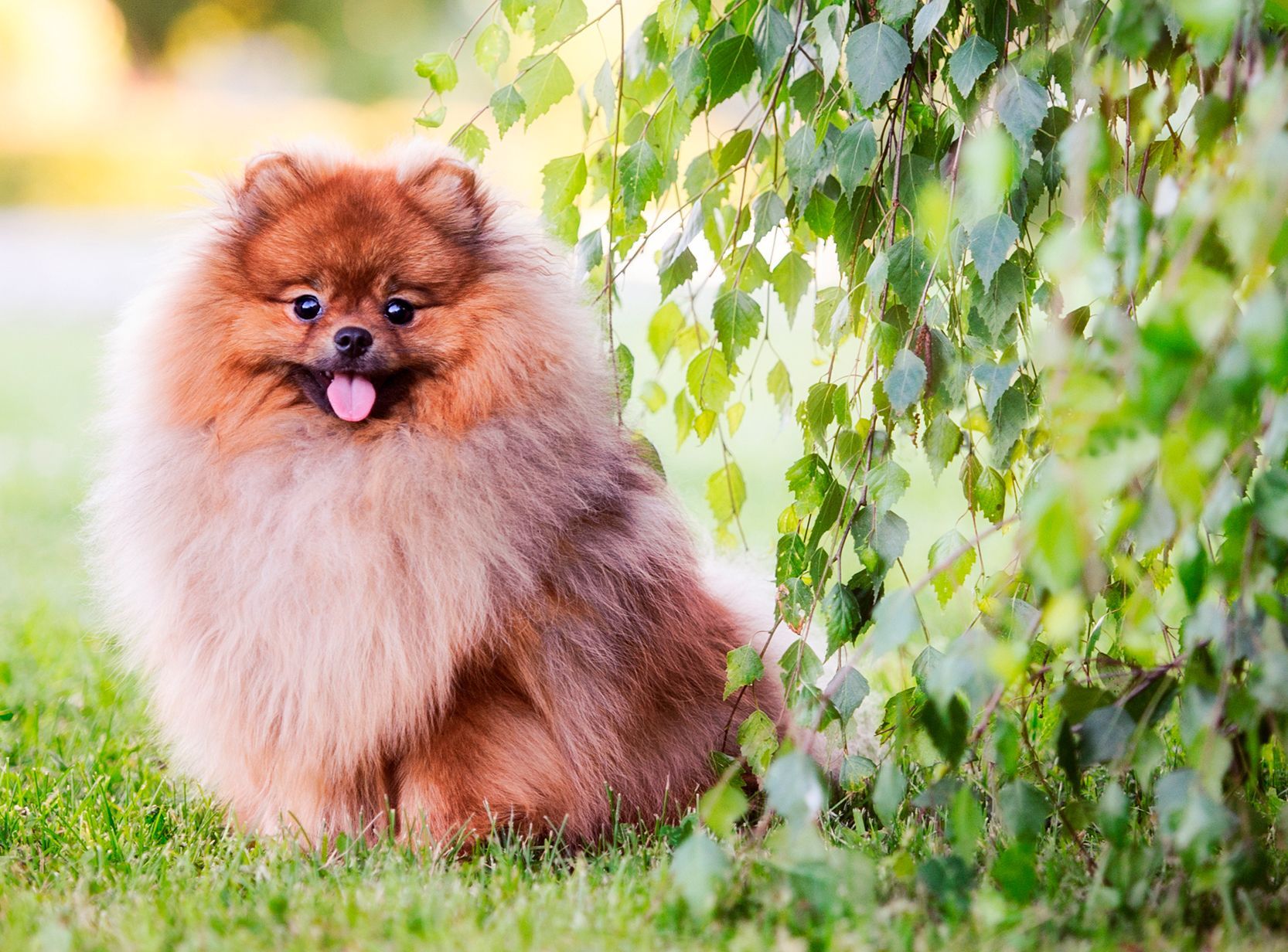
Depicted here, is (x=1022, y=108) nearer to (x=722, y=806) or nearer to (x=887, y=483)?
(x=887, y=483)

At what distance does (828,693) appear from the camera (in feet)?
6.66

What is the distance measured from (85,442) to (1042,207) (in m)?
6.02

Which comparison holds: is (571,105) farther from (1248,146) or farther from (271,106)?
(1248,146)

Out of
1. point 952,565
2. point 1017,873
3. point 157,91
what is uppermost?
point 157,91

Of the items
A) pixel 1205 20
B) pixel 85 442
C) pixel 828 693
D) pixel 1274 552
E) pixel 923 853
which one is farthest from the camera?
pixel 85 442

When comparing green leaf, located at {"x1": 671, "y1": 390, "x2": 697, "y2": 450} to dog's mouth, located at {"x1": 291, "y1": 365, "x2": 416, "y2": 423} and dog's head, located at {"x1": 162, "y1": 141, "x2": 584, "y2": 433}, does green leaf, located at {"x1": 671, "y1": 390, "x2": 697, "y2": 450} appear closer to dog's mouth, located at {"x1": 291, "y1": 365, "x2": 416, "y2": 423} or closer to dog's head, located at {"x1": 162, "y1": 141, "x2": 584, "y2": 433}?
dog's head, located at {"x1": 162, "y1": 141, "x2": 584, "y2": 433}

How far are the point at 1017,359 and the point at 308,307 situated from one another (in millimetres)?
1310

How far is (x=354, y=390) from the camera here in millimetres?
2350

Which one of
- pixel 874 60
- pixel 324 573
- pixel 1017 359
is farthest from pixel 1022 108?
pixel 324 573

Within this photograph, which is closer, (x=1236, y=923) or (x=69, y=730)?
(x=1236, y=923)

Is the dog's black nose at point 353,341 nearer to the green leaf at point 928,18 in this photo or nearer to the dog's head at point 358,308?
the dog's head at point 358,308

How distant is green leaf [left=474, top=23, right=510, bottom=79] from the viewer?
7.45ft

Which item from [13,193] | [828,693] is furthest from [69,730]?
[13,193]

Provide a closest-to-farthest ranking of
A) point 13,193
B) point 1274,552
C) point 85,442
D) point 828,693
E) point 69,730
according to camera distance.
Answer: point 1274,552 < point 828,693 < point 69,730 < point 85,442 < point 13,193
